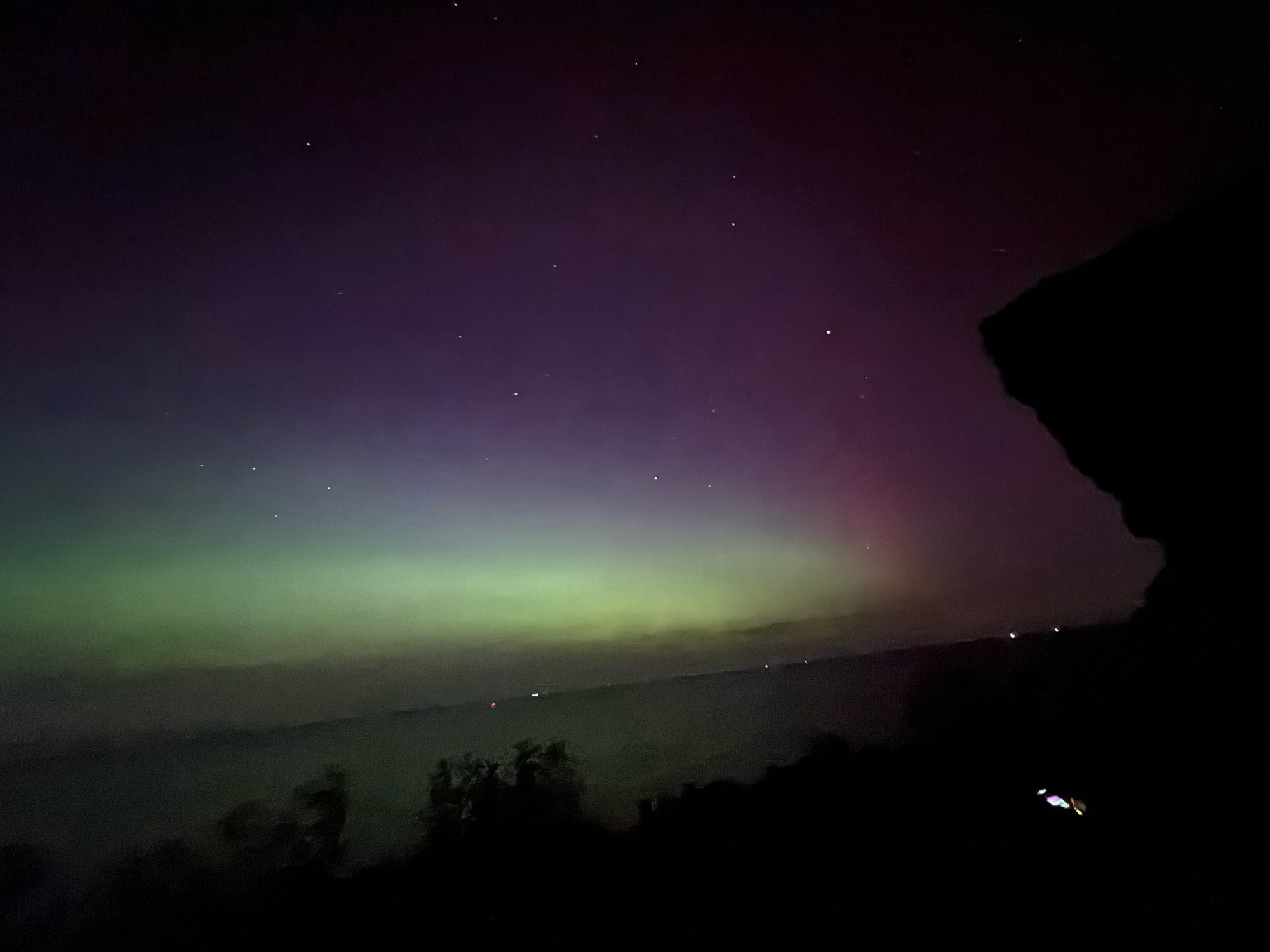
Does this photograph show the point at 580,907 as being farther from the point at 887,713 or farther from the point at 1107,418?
the point at 887,713

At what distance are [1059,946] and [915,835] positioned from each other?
3.30 meters

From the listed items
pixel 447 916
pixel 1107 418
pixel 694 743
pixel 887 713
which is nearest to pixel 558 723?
pixel 694 743

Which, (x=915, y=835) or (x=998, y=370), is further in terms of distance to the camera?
(x=998, y=370)

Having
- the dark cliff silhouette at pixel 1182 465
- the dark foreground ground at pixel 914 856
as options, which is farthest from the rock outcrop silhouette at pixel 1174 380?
the dark foreground ground at pixel 914 856

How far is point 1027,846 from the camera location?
877 cm

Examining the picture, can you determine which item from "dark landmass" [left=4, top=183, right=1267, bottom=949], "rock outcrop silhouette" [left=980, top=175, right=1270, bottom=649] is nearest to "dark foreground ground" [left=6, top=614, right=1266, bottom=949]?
"dark landmass" [left=4, top=183, right=1267, bottom=949]

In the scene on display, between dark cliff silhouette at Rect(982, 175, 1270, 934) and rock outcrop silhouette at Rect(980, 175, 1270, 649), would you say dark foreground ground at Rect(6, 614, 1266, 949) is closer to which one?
dark cliff silhouette at Rect(982, 175, 1270, 934)

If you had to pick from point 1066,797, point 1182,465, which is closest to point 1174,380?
point 1182,465

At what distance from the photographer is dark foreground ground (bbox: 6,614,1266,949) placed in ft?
25.0

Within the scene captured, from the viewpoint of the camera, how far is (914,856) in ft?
30.8

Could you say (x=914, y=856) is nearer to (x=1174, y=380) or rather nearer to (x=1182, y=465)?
(x=1174, y=380)

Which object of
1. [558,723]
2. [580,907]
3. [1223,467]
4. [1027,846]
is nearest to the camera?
[1027,846]

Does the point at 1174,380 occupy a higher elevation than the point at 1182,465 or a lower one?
higher

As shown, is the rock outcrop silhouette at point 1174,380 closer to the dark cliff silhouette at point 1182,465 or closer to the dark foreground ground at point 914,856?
the dark cliff silhouette at point 1182,465
